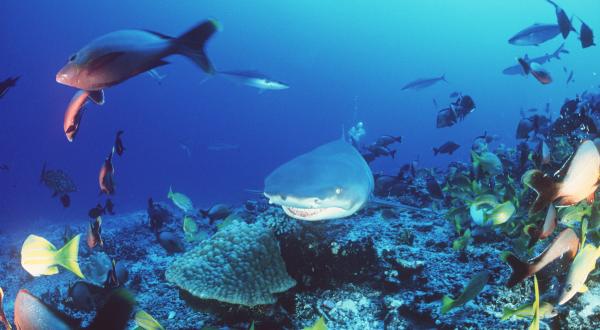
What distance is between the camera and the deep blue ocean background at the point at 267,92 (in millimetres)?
88562

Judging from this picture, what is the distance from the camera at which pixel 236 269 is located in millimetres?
3680

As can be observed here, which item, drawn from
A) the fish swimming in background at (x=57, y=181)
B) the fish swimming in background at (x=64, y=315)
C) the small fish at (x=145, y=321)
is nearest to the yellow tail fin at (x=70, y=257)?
the small fish at (x=145, y=321)

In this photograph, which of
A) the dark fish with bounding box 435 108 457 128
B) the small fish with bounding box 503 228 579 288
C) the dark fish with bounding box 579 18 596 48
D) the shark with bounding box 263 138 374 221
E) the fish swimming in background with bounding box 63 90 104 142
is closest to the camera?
the small fish with bounding box 503 228 579 288

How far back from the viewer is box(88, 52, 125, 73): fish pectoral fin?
204 cm

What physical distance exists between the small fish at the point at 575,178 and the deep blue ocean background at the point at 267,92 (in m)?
80.8

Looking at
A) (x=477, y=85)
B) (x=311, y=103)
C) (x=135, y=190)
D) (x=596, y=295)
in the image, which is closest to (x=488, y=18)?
(x=477, y=85)

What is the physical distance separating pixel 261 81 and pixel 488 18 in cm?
16233

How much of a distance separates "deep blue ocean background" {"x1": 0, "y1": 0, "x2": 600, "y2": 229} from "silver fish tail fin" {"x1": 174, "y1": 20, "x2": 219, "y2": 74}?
80.4 meters

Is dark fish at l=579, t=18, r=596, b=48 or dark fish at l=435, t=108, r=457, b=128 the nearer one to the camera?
dark fish at l=579, t=18, r=596, b=48

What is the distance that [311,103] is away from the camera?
133250mm

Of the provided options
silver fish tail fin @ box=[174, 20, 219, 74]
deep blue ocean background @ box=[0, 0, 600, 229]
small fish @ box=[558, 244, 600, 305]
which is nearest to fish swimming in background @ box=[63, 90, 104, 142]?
silver fish tail fin @ box=[174, 20, 219, 74]

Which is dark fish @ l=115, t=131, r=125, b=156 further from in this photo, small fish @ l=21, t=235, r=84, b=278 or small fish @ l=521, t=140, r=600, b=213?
small fish @ l=521, t=140, r=600, b=213

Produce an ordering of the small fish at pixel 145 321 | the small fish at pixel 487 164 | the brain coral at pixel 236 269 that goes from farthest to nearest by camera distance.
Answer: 1. the small fish at pixel 487 164
2. the brain coral at pixel 236 269
3. the small fish at pixel 145 321

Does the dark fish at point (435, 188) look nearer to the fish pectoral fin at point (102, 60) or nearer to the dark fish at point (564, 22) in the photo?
the dark fish at point (564, 22)
